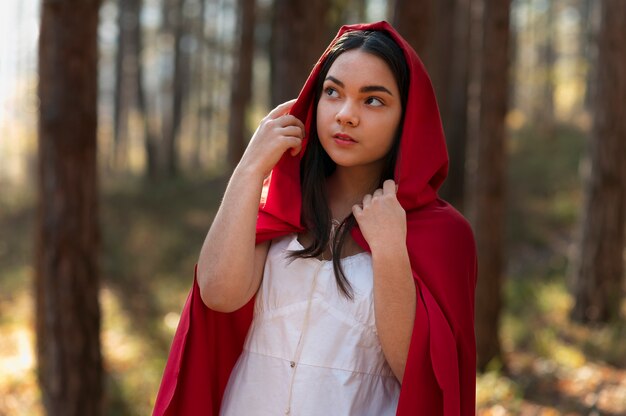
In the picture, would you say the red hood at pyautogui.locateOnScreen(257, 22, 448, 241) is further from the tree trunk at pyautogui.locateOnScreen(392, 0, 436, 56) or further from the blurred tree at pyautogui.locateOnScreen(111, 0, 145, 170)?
the blurred tree at pyautogui.locateOnScreen(111, 0, 145, 170)

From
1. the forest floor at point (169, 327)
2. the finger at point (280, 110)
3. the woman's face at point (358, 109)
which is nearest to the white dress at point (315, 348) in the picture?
the woman's face at point (358, 109)

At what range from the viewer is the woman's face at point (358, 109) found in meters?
2.69

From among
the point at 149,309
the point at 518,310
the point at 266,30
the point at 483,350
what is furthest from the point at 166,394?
the point at 266,30

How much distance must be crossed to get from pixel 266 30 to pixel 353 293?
2425 cm

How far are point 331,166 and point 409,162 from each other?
0.37 m

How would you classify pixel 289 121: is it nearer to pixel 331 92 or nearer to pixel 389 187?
pixel 331 92

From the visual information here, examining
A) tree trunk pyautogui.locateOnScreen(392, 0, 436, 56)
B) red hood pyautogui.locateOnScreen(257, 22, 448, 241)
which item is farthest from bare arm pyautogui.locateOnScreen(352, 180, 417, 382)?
tree trunk pyautogui.locateOnScreen(392, 0, 436, 56)

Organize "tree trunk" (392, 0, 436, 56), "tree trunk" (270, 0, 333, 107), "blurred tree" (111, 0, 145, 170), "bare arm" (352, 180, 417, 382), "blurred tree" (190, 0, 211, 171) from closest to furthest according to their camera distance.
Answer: "bare arm" (352, 180, 417, 382)
"tree trunk" (392, 0, 436, 56)
"tree trunk" (270, 0, 333, 107)
"blurred tree" (111, 0, 145, 170)
"blurred tree" (190, 0, 211, 171)

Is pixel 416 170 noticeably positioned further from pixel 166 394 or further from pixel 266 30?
pixel 266 30

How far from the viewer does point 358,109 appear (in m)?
2.69

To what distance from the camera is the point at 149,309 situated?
13.3m

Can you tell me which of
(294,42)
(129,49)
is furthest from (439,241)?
(129,49)

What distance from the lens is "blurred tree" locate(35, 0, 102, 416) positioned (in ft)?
18.7

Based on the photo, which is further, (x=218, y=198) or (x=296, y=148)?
(x=218, y=198)
